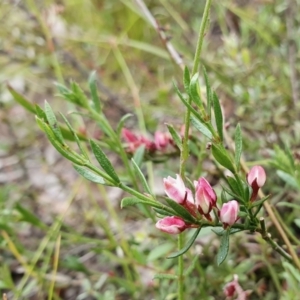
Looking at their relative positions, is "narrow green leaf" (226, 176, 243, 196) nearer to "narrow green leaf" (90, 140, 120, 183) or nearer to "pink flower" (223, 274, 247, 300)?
"narrow green leaf" (90, 140, 120, 183)

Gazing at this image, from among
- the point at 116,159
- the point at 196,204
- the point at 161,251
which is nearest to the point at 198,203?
the point at 196,204

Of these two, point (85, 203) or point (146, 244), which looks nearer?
point (146, 244)

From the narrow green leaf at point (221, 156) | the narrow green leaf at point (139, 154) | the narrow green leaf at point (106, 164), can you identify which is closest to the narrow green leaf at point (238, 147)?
the narrow green leaf at point (221, 156)

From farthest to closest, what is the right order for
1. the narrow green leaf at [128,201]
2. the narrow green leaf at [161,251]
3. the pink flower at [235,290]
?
the narrow green leaf at [161,251] < the pink flower at [235,290] < the narrow green leaf at [128,201]

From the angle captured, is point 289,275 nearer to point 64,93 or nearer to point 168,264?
point 168,264

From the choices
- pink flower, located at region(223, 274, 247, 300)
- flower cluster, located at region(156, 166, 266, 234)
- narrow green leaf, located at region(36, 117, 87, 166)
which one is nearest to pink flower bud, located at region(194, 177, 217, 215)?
flower cluster, located at region(156, 166, 266, 234)

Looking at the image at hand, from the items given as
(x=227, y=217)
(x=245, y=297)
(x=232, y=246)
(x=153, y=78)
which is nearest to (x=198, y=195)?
(x=227, y=217)

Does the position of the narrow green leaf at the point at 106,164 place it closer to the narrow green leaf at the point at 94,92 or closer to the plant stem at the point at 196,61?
the plant stem at the point at 196,61
